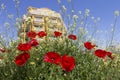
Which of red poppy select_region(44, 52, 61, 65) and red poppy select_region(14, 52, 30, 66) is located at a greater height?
red poppy select_region(44, 52, 61, 65)

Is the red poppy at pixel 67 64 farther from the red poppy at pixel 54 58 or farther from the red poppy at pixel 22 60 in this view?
the red poppy at pixel 22 60

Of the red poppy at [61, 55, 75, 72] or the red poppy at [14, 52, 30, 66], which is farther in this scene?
the red poppy at [14, 52, 30, 66]

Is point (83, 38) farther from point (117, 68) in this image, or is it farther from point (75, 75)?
point (75, 75)

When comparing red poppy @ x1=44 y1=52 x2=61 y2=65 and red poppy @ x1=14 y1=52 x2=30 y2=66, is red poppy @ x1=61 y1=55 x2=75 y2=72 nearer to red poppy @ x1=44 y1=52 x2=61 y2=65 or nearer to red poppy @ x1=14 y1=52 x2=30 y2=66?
red poppy @ x1=44 y1=52 x2=61 y2=65

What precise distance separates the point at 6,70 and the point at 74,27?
198cm

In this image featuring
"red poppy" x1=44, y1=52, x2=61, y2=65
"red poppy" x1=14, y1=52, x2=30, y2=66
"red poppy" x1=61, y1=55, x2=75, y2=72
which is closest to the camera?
"red poppy" x1=61, y1=55, x2=75, y2=72

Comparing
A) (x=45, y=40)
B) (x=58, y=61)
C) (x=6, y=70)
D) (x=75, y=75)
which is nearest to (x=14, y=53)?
(x=6, y=70)

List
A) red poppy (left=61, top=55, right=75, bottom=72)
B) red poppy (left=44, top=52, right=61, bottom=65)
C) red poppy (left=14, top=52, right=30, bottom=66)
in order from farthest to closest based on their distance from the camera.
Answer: red poppy (left=14, top=52, right=30, bottom=66), red poppy (left=44, top=52, right=61, bottom=65), red poppy (left=61, top=55, right=75, bottom=72)

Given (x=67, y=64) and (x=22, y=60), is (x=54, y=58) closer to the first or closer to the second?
(x=67, y=64)

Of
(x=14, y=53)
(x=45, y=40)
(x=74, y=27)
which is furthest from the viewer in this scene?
(x=74, y=27)

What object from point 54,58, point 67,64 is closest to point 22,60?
point 54,58

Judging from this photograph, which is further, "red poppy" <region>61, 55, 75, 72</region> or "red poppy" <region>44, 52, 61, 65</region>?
"red poppy" <region>44, 52, 61, 65</region>

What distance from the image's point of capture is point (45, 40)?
5.23 metres

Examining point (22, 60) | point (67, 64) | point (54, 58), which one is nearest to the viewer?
point (67, 64)
